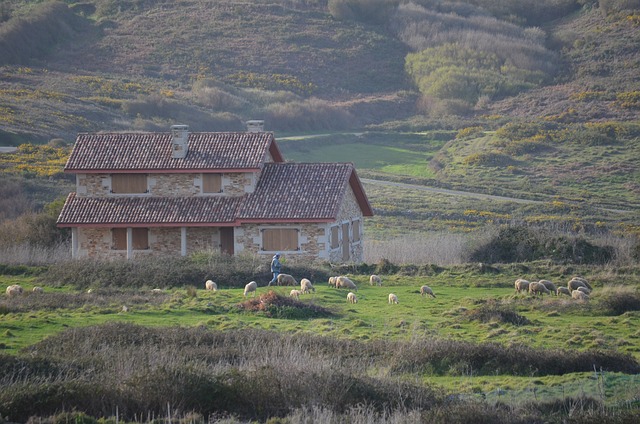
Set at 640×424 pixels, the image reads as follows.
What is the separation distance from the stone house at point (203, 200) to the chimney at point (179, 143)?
0.04 metres

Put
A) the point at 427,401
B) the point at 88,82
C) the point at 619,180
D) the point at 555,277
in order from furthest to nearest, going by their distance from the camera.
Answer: the point at 88,82
the point at 619,180
the point at 555,277
the point at 427,401

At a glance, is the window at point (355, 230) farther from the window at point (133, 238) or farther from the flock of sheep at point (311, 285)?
the flock of sheep at point (311, 285)

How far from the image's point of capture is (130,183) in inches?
1795

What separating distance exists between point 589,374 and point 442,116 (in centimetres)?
8120

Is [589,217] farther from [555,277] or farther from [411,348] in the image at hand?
[411,348]

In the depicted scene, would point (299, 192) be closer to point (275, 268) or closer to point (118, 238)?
point (118, 238)

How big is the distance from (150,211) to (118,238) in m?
2.00

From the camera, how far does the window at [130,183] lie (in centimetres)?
4553

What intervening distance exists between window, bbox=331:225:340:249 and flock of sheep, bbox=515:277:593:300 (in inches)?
439

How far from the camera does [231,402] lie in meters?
18.9

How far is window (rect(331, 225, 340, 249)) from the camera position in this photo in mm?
43812

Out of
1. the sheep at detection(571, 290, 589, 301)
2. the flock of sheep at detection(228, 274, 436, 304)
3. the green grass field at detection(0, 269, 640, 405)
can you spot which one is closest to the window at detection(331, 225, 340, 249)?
the flock of sheep at detection(228, 274, 436, 304)

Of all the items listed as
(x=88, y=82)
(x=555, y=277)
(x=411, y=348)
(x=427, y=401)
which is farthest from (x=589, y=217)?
(x=88, y=82)

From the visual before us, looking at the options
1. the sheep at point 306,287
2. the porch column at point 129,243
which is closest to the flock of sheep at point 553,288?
the sheep at point 306,287
